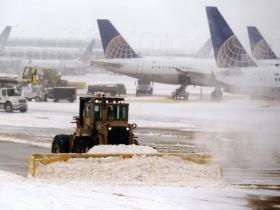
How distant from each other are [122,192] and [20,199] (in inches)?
120

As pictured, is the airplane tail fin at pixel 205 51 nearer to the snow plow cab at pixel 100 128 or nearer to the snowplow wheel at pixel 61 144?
the snow plow cab at pixel 100 128

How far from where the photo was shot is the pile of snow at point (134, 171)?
22.8 m

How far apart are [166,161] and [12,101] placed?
42303 millimetres

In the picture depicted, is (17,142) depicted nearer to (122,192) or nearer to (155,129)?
(155,129)

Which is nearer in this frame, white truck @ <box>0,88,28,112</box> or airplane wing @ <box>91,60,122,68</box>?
white truck @ <box>0,88,28,112</box>

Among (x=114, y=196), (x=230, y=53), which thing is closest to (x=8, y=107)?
(x=230, y=53)

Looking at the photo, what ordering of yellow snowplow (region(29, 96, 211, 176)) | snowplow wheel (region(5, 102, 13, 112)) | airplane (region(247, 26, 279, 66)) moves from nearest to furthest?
yellow snowplow (region(29, 96, 211, 176))
airplane (region(247, 26, 279, 66))
snowplow wheel (region(5, 102, 13, 112))

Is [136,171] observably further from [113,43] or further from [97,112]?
[113,43]

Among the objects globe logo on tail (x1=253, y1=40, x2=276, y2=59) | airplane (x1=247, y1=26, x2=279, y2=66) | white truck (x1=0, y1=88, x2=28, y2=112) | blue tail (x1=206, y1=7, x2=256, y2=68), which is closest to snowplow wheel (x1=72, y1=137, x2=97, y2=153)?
airplane (x1=247, y1=26, x2=279, y2=66)

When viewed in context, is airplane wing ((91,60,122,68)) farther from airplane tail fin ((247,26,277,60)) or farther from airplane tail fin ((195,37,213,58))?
airplane tail fin ((195,37,213,58))

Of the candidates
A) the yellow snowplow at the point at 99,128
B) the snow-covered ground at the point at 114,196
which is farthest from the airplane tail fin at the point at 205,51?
the snow-covered ground at the point at 114,196

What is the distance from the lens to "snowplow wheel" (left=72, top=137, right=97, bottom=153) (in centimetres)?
2711

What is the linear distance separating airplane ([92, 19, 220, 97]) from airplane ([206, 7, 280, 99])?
Result: 19.6 metres

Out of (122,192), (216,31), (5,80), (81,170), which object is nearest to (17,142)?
(81,170)
